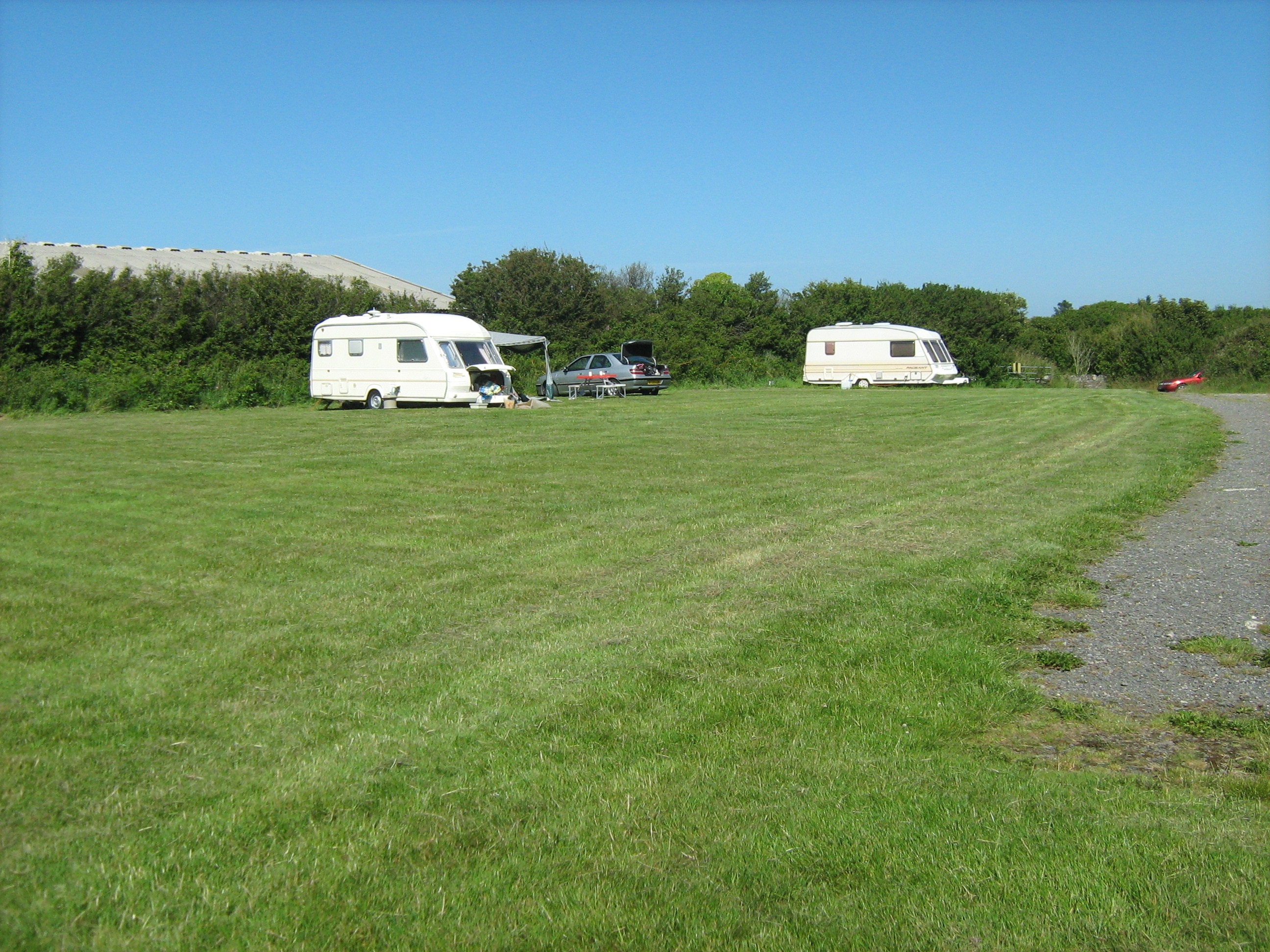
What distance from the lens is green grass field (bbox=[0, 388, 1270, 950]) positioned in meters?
2.99

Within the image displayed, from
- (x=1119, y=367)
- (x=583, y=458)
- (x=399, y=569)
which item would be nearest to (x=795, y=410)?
(x=583, y=458)

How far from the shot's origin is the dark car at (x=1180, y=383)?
43.9 metres

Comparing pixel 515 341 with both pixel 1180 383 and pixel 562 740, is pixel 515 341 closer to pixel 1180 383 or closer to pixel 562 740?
pixel 1180 383

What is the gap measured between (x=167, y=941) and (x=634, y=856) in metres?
1.37

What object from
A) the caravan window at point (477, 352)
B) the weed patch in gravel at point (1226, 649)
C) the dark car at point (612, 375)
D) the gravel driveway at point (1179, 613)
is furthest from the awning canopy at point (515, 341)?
the weed patch in gravel at point (1226, 649)

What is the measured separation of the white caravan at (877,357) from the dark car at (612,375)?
8976mm

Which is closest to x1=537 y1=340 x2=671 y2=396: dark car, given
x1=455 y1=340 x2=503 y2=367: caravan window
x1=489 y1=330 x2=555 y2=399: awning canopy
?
x1=489 y1=330 x2=555 y2=399: awning canopy

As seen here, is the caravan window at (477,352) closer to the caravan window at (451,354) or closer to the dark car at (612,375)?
the caravan window at (451,354)

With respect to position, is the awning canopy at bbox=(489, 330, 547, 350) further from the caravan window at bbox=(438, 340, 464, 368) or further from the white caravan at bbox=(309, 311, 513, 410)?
the caravan window at bbox=(438, 340, 464, 368)

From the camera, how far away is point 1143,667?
17.4 feet

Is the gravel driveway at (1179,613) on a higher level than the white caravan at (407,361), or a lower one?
lower

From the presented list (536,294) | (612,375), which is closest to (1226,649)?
(612,375)

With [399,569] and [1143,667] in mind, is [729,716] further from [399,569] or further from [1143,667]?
[399,569]

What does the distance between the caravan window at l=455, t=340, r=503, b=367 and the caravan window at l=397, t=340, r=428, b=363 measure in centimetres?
86
